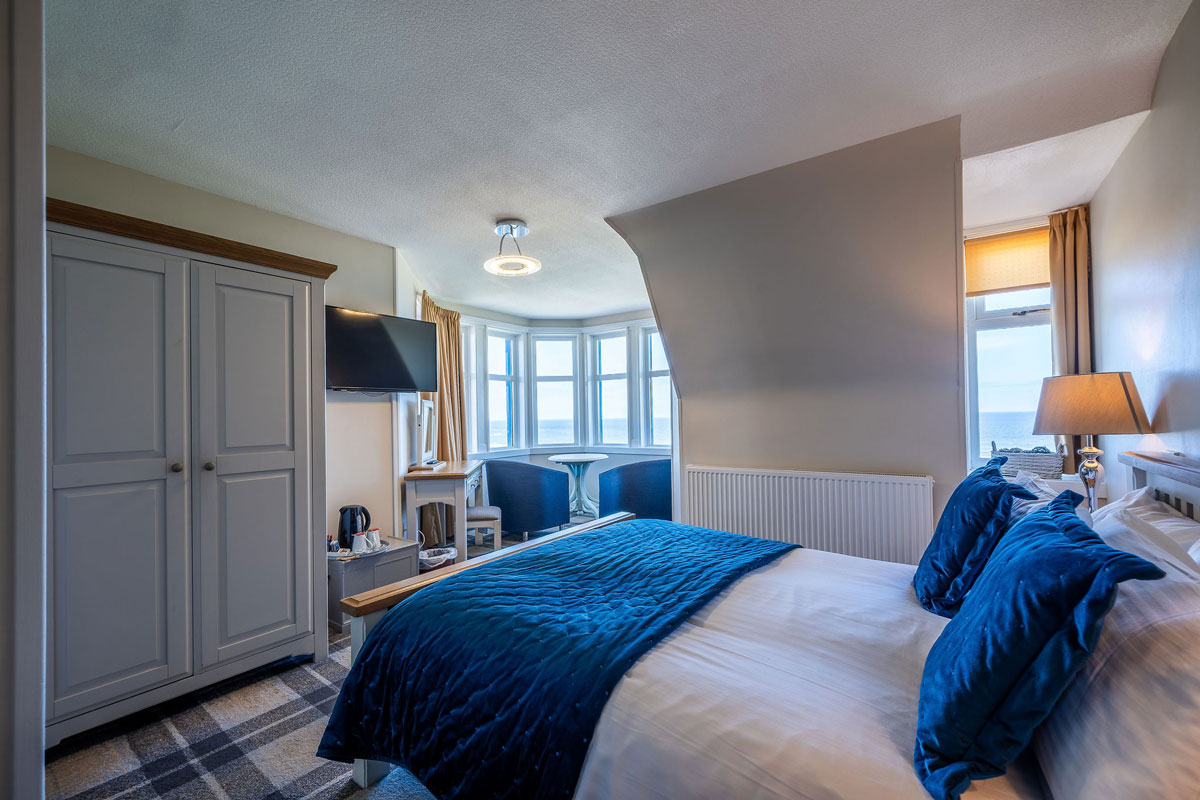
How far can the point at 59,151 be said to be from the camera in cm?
233

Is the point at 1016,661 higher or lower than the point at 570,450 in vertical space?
higher

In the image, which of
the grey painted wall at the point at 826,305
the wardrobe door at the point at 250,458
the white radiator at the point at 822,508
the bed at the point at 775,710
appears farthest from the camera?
the white radiator at the point at 822,508

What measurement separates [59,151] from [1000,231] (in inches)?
200

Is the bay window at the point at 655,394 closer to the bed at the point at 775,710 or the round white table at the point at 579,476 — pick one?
the round white table at the point at 579,476

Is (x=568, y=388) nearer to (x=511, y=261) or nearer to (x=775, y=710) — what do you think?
(x=511, y=261)

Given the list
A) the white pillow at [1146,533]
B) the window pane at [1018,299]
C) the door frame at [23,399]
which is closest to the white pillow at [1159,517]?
the white pillow at [1146,533]

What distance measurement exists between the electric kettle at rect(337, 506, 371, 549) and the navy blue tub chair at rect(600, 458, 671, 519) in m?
2.17

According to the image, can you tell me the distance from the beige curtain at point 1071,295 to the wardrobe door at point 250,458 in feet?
13.6

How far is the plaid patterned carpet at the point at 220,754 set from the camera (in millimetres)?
1679

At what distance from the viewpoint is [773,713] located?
1.02 meters

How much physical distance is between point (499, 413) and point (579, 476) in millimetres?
1217

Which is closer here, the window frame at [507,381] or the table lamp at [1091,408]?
the table lamp at [1091,408]

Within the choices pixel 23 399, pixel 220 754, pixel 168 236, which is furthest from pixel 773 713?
pixel 168 236

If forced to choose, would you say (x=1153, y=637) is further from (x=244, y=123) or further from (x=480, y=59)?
(x=244, y=123)
